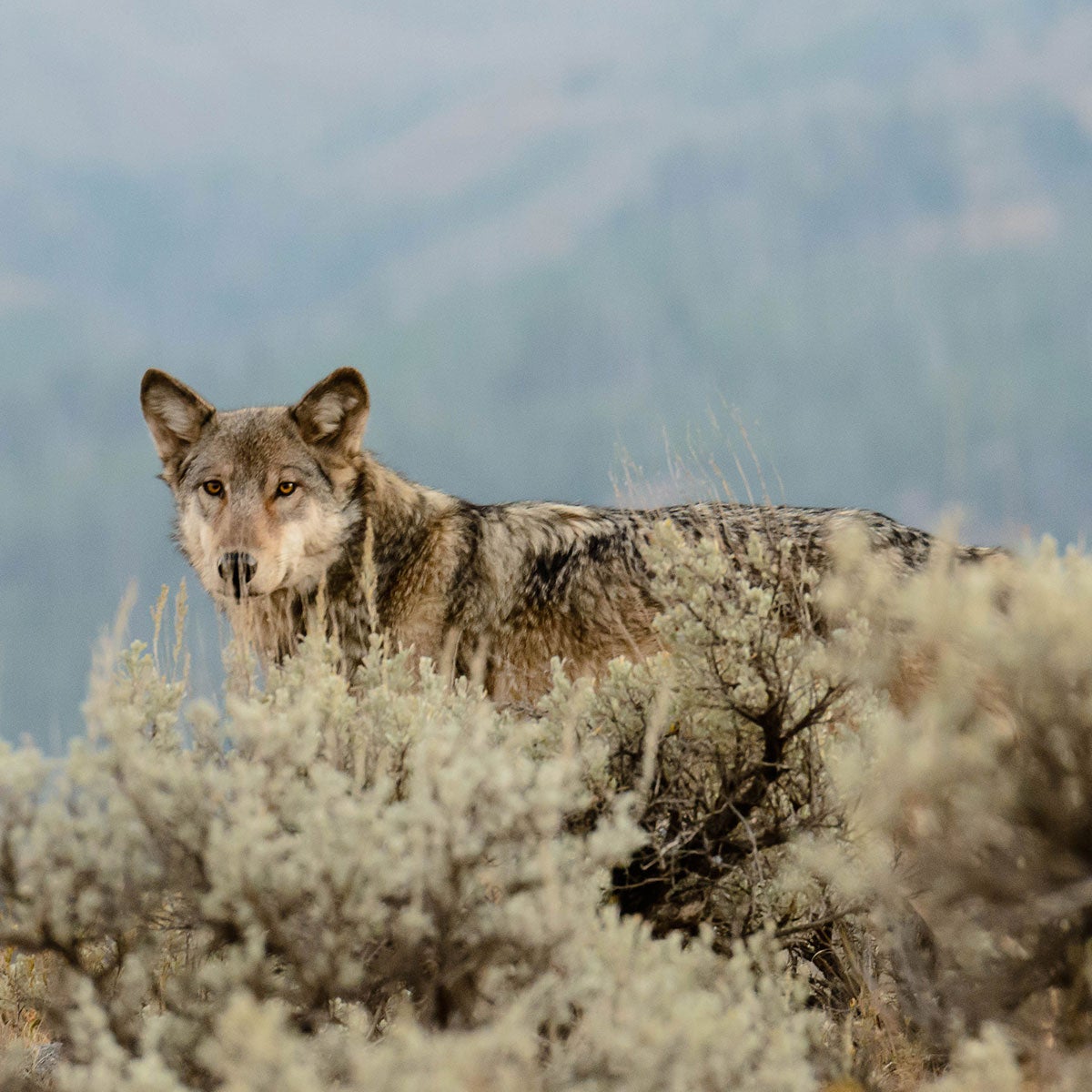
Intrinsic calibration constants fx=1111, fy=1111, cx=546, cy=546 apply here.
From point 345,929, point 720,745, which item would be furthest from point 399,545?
point 345,929

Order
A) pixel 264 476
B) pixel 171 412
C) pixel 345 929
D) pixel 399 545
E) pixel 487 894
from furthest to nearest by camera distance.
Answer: pixel 171 412 → pixel 399 545 → pixel 264 476 → pixel 487 894 → pixel 345 929

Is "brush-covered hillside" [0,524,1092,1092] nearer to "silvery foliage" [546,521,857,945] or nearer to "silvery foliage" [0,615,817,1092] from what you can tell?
"silvery foliage" [0,615,817,1092]

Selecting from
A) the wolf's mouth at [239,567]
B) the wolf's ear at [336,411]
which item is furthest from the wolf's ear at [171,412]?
the wolf's mouth at [239,567]

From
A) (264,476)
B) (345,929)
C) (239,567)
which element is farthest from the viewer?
(264,476)

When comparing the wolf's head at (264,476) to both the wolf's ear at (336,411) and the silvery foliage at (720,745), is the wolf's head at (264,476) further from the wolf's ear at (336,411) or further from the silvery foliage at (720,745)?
the silvery foliage at (720,745)

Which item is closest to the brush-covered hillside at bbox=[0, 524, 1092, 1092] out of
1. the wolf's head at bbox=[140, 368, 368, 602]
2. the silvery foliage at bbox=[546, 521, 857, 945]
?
the silvery foliage at bbox=[546, 521, 857, 945]

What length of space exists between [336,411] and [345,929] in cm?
346

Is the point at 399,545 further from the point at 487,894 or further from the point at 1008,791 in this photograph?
the point at 1008,791

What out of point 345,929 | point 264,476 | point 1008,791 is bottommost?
point 345,929

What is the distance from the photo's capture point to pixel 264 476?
5.36 metres

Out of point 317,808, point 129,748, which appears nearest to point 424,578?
point 129,748

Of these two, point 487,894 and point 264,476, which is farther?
point 264,476

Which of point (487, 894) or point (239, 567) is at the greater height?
point (239, 567)

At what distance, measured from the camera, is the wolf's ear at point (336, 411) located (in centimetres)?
556
